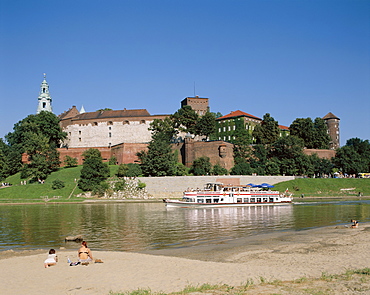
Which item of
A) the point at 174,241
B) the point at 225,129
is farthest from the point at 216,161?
the point at 174,241

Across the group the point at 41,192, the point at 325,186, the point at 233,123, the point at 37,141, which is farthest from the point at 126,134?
the point at 325,186

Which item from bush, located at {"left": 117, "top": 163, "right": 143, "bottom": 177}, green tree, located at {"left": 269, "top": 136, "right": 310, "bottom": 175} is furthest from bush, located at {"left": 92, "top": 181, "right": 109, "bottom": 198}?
green tree, located at {"left": 269, "top": 136, "right": 310, "bottom": 175}

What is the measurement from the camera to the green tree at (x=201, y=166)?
73.2 metres

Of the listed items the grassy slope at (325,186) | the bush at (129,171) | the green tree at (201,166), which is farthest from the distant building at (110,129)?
the grassy slope at (325,186)

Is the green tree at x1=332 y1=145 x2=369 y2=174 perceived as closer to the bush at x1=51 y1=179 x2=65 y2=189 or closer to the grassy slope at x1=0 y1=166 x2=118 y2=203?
the grassy slope at x1=0 y1=166 x2=118 y2=203

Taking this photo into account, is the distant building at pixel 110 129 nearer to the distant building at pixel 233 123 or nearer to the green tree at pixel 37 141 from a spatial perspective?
the green tree at pixel 37 141

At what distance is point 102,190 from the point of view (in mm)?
63875

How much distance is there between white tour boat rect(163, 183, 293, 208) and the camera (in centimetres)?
5081

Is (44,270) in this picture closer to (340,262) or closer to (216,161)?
(340,262)

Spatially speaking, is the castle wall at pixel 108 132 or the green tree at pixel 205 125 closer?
the green tree at pixel 205 125

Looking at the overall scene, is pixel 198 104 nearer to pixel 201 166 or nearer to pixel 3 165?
pixel 201 166

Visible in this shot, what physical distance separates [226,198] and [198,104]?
194ft

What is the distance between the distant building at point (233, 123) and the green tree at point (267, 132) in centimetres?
961

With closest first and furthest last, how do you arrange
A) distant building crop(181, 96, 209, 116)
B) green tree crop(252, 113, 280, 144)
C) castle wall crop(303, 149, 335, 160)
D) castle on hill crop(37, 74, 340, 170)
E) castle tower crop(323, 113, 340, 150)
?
castle on hill crop(37, 74, 340, 170) → castle wall crop(303, 149, 335, 160) → green tree crop(252, 113, 280, 144) → distant building crop(181, 96, 209, 116) → castle tower crop(323, 113, 340, 150)
